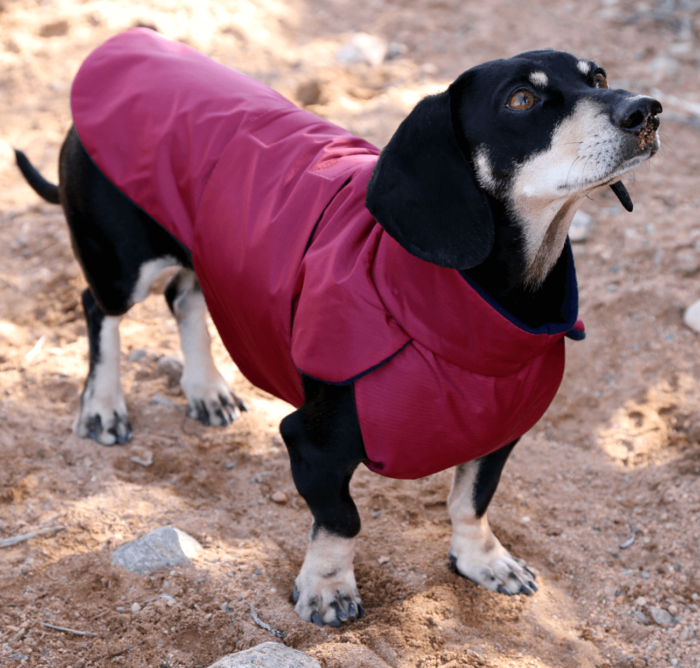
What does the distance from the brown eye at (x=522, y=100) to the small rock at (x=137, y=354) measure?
2701mm

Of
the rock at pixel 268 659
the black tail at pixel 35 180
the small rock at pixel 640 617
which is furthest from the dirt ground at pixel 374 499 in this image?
the black tail at pixel 35 180

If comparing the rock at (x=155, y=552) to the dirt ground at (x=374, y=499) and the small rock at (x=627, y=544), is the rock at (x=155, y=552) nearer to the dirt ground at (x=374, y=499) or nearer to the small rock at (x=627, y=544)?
the dirt ground at (x=374, y=499)

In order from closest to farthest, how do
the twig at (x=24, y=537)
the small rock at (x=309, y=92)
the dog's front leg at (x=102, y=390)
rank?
the twig at (x=24, y=537) < the dog's front leg at (x=102, y=390) < the small rock at (x=309, y=92)

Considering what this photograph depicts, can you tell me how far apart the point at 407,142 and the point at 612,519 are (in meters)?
1.99

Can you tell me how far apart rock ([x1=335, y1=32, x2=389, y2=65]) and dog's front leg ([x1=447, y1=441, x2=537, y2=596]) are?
5.19 metres

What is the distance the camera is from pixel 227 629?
2.51 metres

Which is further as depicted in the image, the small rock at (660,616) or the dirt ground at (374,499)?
the small rock at (660,616)

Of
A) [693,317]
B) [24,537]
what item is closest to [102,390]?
[24,537]

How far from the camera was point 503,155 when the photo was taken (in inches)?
83.6

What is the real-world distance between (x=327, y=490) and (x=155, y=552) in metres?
0.75

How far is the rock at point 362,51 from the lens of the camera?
702cm

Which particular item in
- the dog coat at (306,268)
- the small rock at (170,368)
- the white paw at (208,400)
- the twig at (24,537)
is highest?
the dog coat at (306,268)

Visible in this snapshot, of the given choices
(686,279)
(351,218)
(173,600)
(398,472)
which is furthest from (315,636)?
(686,279)

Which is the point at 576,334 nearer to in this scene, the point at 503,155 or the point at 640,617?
the point at 503,155
